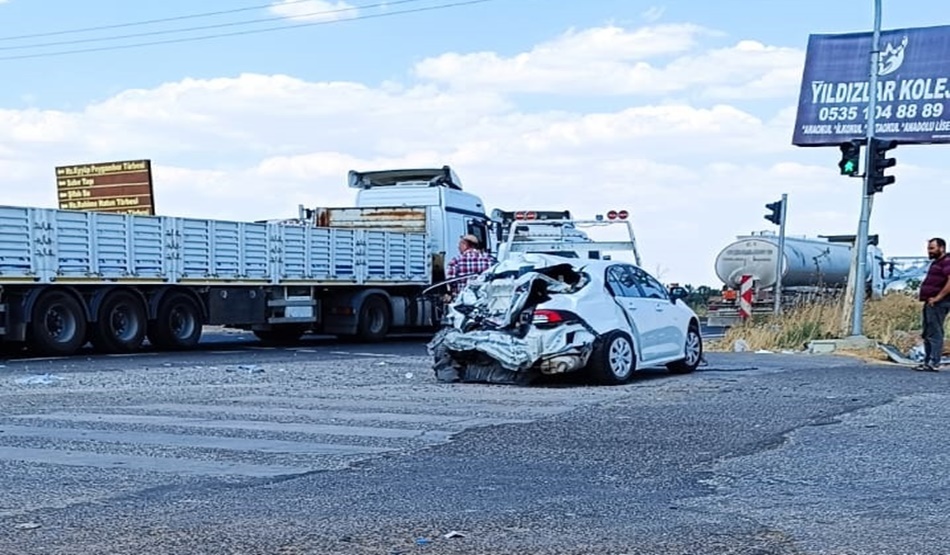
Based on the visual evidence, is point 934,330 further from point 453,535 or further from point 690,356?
point 453,535

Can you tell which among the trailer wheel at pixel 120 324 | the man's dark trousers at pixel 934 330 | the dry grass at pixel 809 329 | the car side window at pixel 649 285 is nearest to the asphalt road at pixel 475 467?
the car side window at pixel 649 285

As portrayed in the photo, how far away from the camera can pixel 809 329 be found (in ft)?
75.5

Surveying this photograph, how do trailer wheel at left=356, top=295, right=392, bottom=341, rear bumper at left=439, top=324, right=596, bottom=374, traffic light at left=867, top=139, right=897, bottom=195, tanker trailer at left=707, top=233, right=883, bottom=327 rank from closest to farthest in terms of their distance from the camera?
rear bumper at left=439, top=324, right=596, bottom=374, traffic light at left=867, top=139, right=897, bottom=195, trailer wheel at left=356, top=295, right=392, bottom=341, tanker trailer at left=707, top=233, right=883, bottom=327

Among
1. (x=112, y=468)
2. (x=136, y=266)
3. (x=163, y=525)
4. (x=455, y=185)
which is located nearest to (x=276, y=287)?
(x=136, y=266)

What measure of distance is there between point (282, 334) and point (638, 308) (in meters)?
12.8

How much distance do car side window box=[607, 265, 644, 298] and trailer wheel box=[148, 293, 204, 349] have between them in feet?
31.1

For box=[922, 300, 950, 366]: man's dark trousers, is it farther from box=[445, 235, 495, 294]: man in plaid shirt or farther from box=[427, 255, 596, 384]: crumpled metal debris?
box=[445, 235, 495, 294]: man in plaid shirt

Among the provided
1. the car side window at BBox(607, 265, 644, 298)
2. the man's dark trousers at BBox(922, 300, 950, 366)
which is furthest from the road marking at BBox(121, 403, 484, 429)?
the man's dark trousers at BBox(922, 300, 950, 366)

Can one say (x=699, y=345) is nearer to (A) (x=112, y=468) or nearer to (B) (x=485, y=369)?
(B) (x=485, y=369)

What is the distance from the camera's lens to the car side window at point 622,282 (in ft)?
48.6

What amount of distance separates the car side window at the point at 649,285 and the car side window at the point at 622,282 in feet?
0.41

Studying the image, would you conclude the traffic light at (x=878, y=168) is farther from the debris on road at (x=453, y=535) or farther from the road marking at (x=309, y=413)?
the debris on road at (x=453, y=535)

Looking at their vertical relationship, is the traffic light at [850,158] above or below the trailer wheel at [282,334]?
above

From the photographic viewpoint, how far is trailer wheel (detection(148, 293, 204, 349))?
2153cm
